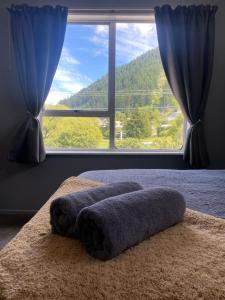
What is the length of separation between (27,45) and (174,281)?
276 centimetres

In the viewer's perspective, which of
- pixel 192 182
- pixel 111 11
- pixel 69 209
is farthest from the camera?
pixel 111 11

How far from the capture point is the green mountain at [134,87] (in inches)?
126

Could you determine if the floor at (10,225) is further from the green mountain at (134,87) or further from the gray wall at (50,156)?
the green mountain at (134,87)

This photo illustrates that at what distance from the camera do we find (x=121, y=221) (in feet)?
2.91

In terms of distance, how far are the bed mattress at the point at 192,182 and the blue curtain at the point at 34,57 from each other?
1.30 metres

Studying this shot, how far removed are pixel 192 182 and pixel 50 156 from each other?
176cm

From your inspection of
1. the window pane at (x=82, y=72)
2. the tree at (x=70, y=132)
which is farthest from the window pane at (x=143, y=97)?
the tree at (x=70, y=132)

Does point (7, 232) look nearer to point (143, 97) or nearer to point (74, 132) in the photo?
point (74, 132)

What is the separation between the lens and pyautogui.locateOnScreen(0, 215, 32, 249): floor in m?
2.68

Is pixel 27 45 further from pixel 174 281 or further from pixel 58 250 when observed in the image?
pixel 174 281

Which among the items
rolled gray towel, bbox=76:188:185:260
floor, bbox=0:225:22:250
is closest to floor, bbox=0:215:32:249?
floor, bbox=0:225:22:250

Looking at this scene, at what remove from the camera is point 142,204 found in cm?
100

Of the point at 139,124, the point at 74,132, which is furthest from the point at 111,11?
the point at 74,132

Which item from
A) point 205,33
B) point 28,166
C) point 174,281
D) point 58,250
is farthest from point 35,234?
point 205,33
